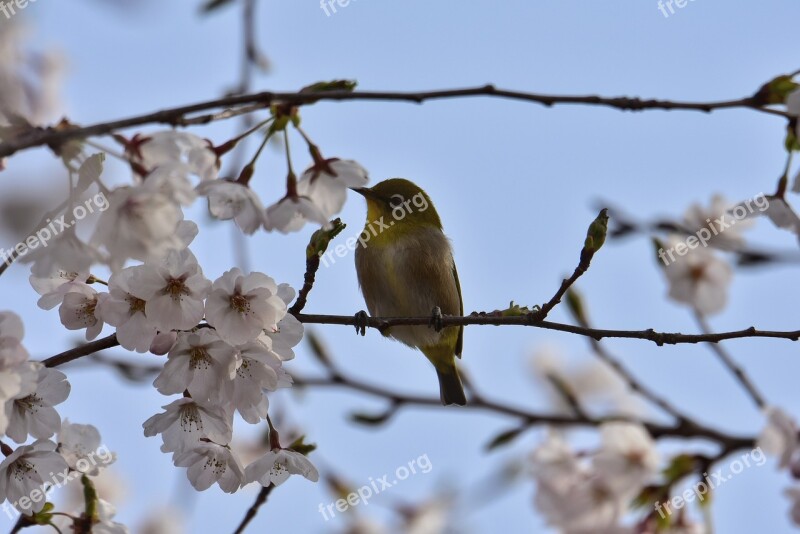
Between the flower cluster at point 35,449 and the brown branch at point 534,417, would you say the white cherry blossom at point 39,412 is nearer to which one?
the flower cluster at point 35,449

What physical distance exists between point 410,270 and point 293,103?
2.81m

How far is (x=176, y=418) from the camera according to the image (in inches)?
99.0

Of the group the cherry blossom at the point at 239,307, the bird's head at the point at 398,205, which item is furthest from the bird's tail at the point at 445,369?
the cherry blossom at the point at 239,307

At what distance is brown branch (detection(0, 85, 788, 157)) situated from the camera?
1674mm

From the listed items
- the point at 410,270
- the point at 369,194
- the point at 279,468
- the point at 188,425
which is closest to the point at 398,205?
the point at 369,194

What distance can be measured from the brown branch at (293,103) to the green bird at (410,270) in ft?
8.97

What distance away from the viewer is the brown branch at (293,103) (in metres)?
1.67

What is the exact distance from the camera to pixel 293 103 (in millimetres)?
2088

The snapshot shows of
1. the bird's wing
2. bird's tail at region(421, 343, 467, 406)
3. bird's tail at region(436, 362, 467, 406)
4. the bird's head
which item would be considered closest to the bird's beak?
the bird's head

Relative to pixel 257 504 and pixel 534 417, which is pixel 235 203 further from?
pixel 534 417

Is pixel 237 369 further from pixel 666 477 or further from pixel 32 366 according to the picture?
pixel 666 477

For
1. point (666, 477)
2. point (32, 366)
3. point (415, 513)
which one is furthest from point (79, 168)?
point (415, 513)

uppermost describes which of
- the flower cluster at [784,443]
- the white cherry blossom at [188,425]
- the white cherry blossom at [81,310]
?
the white cherry blossom at [81,310]

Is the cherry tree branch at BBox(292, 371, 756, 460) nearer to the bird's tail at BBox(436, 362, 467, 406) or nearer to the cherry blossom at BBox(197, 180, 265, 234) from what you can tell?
the bird's tail at BBox(436, 362, 467, 406)
